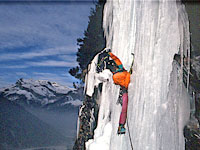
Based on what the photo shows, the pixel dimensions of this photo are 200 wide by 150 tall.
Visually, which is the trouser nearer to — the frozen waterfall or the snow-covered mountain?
the frozen waterfall

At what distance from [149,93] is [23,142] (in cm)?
785

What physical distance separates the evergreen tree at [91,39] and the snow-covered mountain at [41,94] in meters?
5.52

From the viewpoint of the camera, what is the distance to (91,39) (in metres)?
2.77

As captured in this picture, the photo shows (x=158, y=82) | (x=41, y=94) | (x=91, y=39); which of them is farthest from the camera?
(x=41, y=94)

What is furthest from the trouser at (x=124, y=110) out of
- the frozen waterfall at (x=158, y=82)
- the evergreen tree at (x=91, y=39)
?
the evergreen tree at (x=91, y=39)

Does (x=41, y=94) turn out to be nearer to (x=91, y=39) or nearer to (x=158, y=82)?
(x=91, y=39)

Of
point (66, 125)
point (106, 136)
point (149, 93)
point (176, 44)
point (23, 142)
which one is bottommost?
point (23, 142)

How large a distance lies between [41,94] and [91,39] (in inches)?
280

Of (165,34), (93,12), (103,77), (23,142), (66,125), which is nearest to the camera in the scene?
(165,34)

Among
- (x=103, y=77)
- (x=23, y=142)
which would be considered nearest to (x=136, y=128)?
(x=103, y=77)

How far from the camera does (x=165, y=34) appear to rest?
0.59 meters

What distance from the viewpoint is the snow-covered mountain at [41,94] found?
27.8 ft

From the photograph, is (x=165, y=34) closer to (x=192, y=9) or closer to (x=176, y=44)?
(x=176, y=44)

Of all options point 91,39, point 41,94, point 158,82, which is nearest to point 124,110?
point 158,82
